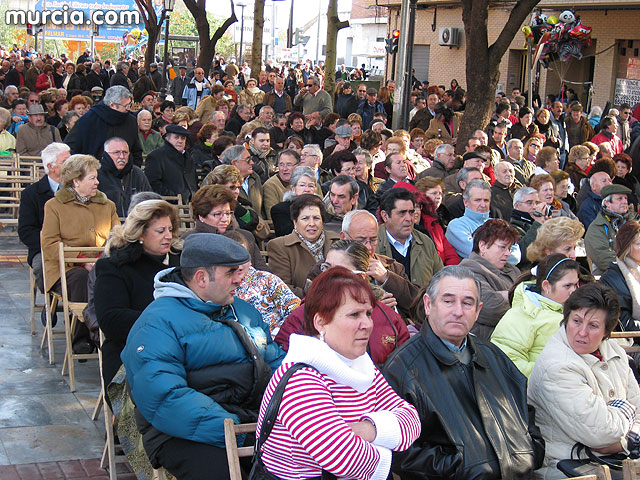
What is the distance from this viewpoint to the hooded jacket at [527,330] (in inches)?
184

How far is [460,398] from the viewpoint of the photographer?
12.4 feet

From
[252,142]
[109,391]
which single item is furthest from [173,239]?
[252,142]

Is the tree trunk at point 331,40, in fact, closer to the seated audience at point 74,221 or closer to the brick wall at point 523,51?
the brick wall at point 523,51

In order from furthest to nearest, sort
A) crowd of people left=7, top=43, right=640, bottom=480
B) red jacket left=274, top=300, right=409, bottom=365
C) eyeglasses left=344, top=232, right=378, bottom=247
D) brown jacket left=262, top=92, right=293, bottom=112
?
brown jacket left=262, top=92, right=293, bottom=112
eyeglasses left=344, top=232, right=378, bottom=247
red jacket left=274, top=300, right=409, bottom=365
crowd of people left=7, top=43, right=640, bottom=480

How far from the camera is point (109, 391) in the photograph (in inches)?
181

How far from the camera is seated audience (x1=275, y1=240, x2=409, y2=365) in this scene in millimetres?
4625

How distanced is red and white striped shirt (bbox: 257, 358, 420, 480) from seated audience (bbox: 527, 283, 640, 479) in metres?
1.07

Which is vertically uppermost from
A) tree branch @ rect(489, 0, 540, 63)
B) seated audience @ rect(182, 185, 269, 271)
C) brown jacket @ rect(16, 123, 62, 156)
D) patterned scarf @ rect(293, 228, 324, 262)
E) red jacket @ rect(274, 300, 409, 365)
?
tree branch @ rect(489, 0, 540, 63)

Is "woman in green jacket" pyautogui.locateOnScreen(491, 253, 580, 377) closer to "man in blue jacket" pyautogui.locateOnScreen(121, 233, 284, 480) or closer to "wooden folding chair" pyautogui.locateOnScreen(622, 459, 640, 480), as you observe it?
"wooden folding chair" pyautogui.locateOnScreen(622, 459, 640, 480)

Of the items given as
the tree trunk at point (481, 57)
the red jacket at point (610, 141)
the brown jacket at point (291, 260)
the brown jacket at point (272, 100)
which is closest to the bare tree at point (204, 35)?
the brown jacket at point (272, 100)

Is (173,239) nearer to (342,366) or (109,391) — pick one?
(109,391)

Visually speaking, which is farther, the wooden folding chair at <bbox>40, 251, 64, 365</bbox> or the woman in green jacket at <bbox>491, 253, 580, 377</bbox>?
the wooden folding chair at <bbox>40, 251, 64, 365</bbox>

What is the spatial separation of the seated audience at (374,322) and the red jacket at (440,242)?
101 inches

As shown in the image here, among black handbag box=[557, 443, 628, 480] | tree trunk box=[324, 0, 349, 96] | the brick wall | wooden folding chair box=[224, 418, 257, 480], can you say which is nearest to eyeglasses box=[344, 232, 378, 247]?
black handbag box=[557, 443, 628, 480]
